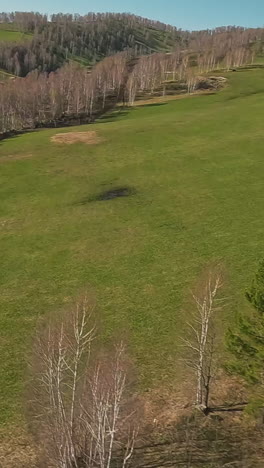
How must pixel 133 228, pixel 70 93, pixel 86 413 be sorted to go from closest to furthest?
pixel 86 413
pixel 133 228
pixel 70 93

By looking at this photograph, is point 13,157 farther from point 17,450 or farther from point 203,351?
point 203,351

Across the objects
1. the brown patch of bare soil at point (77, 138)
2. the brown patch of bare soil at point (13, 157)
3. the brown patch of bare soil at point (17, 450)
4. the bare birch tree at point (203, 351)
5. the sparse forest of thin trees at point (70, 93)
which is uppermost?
the sparse forest of thin trees at point (70, 93)

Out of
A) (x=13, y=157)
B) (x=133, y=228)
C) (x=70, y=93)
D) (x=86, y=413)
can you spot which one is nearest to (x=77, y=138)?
(x=13, y=157)

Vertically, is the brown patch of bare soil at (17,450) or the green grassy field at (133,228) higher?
the green grassy field at (133,228)

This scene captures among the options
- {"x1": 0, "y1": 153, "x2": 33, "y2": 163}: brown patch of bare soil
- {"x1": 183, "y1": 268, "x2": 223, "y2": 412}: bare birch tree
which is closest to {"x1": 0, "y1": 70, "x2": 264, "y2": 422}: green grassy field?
{"x1": 0, "y1": 153, "x2": 33, "y2": 163}: brown patch of bare soil

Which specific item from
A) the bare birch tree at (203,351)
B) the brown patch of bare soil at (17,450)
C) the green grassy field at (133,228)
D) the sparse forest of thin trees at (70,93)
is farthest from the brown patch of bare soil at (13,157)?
the brown patch of bare soil at (17,450)

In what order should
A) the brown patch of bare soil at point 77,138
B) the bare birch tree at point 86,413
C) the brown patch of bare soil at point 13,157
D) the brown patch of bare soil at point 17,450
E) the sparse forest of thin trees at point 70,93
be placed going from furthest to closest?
1. the sparse forest of thin trees at point 70,93
2. the brown patch of bare soil at point 77,138
3. the brown patch of bare soil at point 13,157
4. the brown patch of bare soil at point 17,450
5. the bare birch tree at point 86,413

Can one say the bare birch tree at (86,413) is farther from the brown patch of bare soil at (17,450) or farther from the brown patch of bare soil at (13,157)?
the brown patch of bare soil at (13,157)

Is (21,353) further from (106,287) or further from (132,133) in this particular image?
(132,133)
